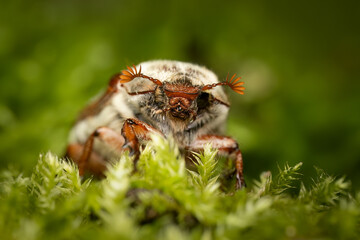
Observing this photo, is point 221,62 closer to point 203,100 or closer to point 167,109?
point 203,100

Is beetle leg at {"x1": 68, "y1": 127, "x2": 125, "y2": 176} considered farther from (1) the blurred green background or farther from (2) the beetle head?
(1) the blurred green background

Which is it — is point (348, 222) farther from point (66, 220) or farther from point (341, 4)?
point (341, 4)

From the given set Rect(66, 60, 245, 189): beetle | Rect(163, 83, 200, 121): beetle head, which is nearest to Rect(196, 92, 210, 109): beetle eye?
Rect(66, 60, 245, 189): beetle

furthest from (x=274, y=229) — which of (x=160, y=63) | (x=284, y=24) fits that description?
(x=284, y=24)

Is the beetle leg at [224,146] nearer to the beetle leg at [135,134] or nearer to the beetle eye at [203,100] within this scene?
the beetle eye at [203,100]

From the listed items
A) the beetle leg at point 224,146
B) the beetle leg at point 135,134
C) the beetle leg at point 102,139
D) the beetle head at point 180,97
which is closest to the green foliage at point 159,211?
the beetle leg at point 135,134

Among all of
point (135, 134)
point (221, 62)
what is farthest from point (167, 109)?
point (221, 62)
